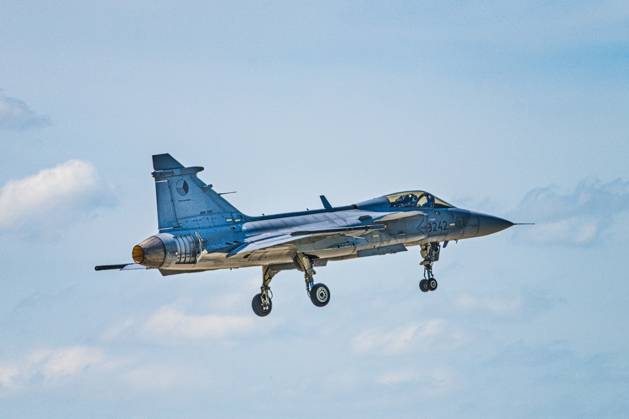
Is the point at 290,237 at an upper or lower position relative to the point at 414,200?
lower

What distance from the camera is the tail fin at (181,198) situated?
4825 centimetres

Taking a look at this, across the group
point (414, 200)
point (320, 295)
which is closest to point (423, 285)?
point (414, 200)

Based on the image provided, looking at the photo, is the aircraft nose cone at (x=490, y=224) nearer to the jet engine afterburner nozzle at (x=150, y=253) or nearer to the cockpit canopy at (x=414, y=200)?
the cockpit canopy at (x=414, y=200)

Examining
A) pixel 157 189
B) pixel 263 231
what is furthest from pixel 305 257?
pixel 157 189

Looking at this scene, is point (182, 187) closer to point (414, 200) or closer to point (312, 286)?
point (312, 286)

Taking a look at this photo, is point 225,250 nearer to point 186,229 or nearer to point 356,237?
point 186,229

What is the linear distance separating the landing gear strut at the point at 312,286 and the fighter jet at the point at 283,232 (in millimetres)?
31

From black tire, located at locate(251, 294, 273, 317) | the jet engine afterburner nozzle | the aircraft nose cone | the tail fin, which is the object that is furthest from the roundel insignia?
the aircraft nose cone

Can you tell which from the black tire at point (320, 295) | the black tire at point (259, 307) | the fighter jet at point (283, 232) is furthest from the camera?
the black tire at point (259, 307)

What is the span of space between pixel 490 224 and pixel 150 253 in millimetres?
13386

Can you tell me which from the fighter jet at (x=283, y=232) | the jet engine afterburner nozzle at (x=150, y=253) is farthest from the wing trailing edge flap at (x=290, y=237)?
the jet engine afterburner nozzle at (x=150, y=253)

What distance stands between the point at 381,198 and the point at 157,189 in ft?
28.1

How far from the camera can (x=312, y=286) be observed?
166 feet

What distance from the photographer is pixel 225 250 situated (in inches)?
1917
